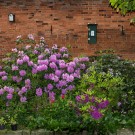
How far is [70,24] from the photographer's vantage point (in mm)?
11789

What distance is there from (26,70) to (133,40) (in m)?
5.28

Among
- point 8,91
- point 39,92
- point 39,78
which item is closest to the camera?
point 8,91

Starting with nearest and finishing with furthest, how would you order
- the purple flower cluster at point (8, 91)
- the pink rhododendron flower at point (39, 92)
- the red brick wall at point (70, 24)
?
the purple flower cluster at point (8, 91) → the pink rhododendron flower at point (39, 92) → the red brick wall at point (70, 24)

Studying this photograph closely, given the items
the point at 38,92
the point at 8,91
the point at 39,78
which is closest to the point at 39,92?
the point at 38,92

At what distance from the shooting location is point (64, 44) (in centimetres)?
1181

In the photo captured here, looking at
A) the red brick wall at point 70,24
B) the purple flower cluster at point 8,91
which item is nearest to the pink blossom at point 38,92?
the purple flower cluster at point 8,91

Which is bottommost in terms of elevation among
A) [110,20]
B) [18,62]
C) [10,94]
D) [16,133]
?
[16,133]

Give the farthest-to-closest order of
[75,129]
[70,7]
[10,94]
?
[70,7] < [10,94] < [75,129]

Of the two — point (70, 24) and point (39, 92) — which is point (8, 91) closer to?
point (39, 92)

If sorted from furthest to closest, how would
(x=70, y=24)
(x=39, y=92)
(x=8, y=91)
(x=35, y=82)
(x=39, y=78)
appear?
(x=70, y=24) → (x=39, y=78) → (x=35, y=82) → (x=39, y=92) → (x=8, y=91)

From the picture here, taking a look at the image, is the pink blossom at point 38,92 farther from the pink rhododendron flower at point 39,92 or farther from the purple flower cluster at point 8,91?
the purple flower cluster at point 8,91

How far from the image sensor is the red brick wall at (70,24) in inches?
465

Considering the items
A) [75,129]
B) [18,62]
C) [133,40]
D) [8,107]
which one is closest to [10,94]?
[8,107]

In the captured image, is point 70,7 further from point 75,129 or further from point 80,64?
point 75,129
